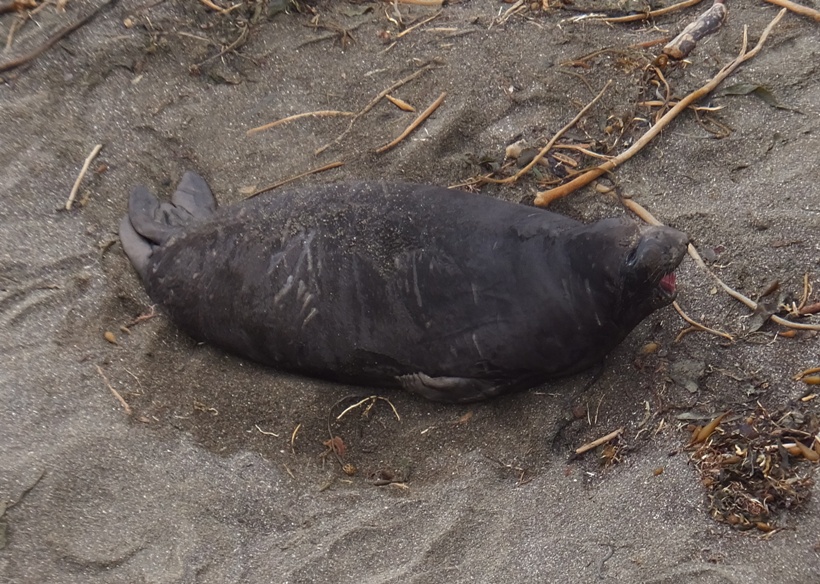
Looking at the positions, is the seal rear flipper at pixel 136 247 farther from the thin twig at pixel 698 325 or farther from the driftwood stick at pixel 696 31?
the driftwood stick at pixel 696 31

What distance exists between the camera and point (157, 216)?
12.6ft

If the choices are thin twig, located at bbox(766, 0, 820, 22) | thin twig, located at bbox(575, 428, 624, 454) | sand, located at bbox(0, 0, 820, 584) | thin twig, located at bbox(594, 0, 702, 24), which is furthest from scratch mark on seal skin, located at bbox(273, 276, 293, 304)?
thin twig, located at bbox(766, 0, 820, 22)

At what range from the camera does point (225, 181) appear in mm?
4094

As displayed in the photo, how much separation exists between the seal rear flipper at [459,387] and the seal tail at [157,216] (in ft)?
4.27

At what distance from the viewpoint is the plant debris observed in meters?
2.64

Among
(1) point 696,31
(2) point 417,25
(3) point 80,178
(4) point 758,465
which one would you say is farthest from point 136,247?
(1) point 696,31

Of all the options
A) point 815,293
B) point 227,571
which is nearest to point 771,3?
point 815,293

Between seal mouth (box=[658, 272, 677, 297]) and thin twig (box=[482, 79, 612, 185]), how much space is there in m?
1.04

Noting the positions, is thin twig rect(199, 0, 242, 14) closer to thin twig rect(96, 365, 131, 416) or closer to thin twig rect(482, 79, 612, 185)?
thin twig rect(482, 79, 612, 185)

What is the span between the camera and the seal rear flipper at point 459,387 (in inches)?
126

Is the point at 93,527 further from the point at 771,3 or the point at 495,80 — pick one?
the point at 771,3

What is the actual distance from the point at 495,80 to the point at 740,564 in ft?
8.23

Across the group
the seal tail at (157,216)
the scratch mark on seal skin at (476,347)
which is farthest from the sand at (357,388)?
the scratch mark on seal skin at (476,347)

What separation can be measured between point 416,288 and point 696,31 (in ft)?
6.64
